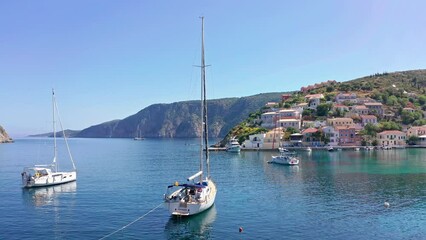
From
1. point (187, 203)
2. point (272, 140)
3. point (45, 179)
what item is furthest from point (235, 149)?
point (187, 203)

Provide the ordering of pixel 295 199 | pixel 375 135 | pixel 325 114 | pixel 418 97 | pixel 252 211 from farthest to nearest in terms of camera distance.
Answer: pixel 418 97
pixel 325 114
pixel 375 135
pixel 295 199
pixel 252 211

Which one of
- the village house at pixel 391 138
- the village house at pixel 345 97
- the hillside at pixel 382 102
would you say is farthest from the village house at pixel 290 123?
the village house at pixel 345 97

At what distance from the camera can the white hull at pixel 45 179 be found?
53000 millimetres

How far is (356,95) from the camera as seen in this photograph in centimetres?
17100

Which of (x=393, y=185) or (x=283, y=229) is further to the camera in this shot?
(x=393, y=185)

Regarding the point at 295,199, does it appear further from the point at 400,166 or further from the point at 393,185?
the point at 400,166

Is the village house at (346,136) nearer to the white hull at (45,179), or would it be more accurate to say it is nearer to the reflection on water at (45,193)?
the white hull at (45,179)

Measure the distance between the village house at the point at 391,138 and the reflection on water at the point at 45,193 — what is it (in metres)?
109

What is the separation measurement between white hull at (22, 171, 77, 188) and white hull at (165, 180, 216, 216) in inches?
1084

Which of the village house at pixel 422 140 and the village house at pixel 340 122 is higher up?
the village house at pixel 340 122

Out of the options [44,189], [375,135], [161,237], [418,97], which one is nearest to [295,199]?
[161,237]

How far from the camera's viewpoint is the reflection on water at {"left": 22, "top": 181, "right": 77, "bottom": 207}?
4384 cm

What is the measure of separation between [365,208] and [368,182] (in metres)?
16.9

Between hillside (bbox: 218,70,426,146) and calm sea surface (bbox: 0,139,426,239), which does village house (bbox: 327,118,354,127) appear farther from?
calm sea surface (bbox: 0,139,426,239)
